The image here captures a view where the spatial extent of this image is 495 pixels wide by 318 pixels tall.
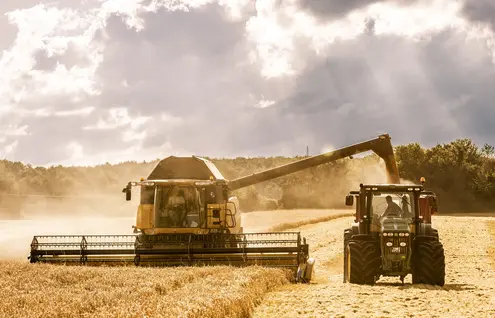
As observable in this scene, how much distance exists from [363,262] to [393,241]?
0.84 m

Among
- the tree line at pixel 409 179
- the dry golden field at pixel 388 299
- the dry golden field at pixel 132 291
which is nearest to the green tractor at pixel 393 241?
the dry golden field at pixel 388 299

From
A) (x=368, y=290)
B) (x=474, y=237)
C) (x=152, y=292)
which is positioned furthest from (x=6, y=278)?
(x=474, y=237)

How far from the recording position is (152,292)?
1132cm

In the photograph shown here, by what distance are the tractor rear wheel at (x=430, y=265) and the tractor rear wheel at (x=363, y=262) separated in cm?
91

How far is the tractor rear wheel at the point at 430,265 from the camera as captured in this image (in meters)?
14.5

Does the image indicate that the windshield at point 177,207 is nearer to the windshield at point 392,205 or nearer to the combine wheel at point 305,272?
the combine wheel at point 305,272

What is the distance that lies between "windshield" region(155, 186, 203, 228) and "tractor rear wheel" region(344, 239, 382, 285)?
5645 mm

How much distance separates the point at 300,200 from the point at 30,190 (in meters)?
36.6

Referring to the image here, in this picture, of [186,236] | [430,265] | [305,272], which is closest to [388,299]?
[430,265]

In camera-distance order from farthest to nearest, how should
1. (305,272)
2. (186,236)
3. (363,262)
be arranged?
1. (186,236)
2. (305,272)
3. (363,262)

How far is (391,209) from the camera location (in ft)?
50.9

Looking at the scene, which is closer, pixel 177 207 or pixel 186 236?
pixel 186 236

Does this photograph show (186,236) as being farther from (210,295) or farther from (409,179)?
(409,179)

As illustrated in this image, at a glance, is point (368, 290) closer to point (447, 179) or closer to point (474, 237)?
point (474, 237)
